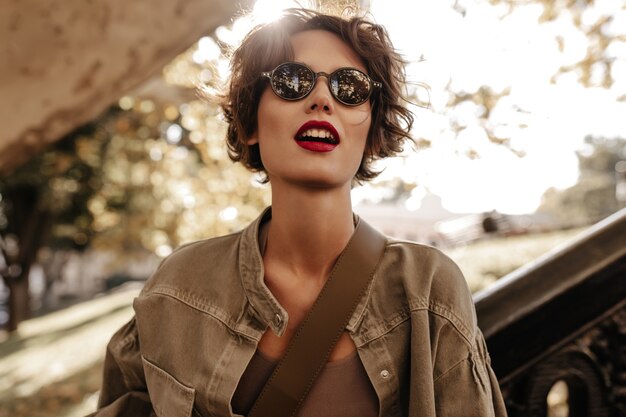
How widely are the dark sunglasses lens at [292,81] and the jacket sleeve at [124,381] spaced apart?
93 centimetres

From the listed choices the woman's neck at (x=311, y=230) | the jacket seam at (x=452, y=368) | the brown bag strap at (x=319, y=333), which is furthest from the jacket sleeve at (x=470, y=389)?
the woman's neck at (x=311, y=230)

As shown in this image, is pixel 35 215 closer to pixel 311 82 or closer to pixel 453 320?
pixel 311 82

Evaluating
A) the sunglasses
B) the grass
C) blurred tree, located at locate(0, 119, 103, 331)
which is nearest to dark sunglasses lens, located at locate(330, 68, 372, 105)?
the sunglasses

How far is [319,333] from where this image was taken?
63.7 inches

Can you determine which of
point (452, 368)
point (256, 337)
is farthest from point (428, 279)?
point (256, 337)

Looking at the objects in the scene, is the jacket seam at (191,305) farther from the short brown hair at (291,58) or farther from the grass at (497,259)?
the grass at (497,259)

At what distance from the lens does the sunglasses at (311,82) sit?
172 cm

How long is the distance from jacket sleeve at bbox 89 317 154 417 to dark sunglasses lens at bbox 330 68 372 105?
40.8 inches

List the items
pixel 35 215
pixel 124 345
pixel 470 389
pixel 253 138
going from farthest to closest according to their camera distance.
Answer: pixel 35 215
pixel 253 138
pixel 124 345
pixel 470 389

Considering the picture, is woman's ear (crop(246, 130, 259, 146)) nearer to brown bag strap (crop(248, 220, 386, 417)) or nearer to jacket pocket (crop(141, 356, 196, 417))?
brown bag strap (crop(248, 220, 386, 417))

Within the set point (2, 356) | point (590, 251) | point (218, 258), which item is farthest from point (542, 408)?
point (2, 356)

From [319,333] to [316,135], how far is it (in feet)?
1.99

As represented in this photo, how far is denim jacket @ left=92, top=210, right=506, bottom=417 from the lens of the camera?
1.53 meters

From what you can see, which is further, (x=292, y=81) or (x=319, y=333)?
(x=292, y=81)
